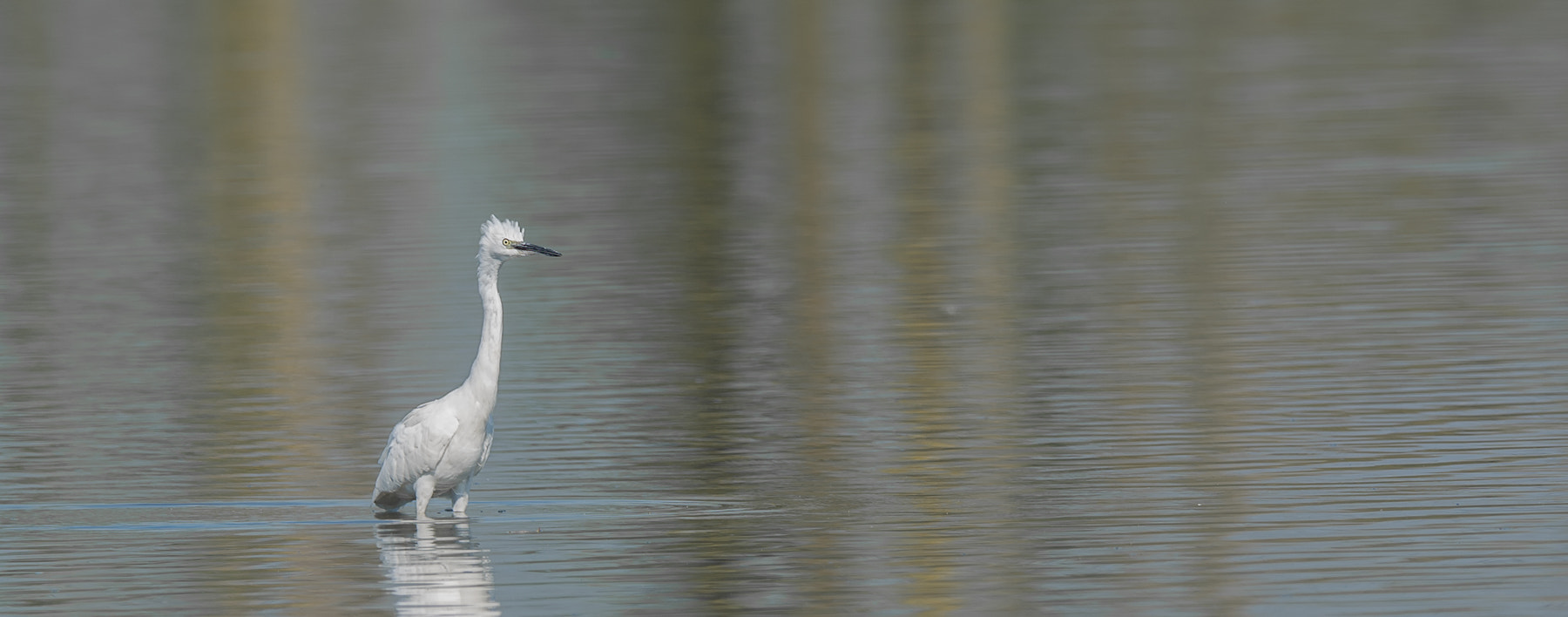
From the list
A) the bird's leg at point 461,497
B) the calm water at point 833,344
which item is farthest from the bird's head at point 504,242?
the calm water at point 833,344

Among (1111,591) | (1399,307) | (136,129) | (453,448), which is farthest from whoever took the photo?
(136,129)

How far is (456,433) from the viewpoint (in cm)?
1455

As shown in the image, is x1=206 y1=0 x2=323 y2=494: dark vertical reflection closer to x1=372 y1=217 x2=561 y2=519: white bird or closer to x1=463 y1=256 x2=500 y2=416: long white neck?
x1=372 y1=217 x2=561 y2=519: white bird

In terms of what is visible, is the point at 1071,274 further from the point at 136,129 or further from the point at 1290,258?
the point at 136,129

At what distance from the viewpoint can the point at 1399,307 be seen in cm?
2114

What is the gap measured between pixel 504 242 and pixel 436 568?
2.22 meters

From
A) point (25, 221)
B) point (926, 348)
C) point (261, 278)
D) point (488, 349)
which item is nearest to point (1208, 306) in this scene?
point (926, 348)

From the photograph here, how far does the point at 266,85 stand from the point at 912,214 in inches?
1047

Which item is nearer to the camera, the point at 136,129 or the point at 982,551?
the point at 982,551

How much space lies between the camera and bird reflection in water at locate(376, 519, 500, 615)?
12641 mm

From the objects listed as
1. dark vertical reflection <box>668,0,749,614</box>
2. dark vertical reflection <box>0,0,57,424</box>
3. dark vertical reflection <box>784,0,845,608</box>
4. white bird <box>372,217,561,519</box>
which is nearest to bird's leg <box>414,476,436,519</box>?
white bird <box>372,217,561,519</box>

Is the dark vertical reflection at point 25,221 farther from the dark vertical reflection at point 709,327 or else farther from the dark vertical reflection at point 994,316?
the dark vertical reflection at point 994,316

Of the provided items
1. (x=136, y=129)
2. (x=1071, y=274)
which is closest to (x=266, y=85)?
(x=136, y=129)

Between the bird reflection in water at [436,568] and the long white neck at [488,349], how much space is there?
75cm
